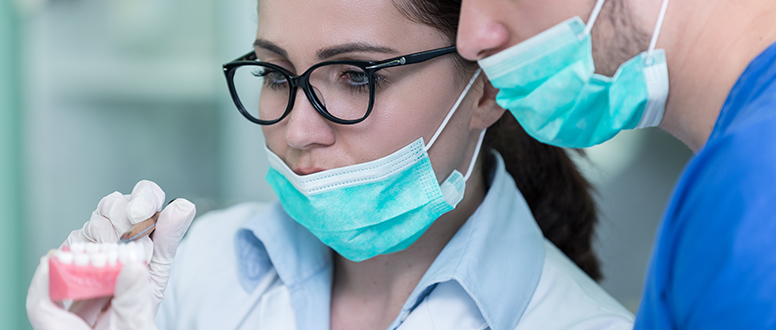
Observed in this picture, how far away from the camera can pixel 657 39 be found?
2.59 ft

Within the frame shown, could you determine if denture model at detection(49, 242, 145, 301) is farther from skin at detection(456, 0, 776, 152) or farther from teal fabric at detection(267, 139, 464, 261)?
skin at detection(456, 0, 776, 152)

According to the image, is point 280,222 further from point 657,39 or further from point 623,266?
point 623,266

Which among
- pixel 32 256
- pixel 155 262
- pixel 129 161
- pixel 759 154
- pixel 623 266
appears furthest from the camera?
pixel 623 266

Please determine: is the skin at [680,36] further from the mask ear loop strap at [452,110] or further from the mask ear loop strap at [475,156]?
the mask ear loop strap at [475,156]

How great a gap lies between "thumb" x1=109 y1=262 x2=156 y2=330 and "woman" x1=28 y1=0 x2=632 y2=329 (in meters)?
0.16

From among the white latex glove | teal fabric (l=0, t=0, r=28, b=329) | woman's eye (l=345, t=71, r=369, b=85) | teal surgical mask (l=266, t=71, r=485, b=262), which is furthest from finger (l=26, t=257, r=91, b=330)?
teal fabric (l=0, t=0, r=28, b=329)

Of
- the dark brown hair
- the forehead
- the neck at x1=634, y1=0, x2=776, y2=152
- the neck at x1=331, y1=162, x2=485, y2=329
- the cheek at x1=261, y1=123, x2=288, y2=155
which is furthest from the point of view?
the dark brown hair

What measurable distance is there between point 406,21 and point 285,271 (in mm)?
573

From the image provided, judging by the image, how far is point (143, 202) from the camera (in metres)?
0.94

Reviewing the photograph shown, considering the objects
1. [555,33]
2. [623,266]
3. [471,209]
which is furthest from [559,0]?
[623,266]

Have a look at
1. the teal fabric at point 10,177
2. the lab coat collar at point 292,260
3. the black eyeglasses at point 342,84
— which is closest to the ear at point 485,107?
the black eyeglasses at point 342,84

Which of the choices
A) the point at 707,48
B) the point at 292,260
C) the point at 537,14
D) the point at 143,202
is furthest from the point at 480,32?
the point at 292,260

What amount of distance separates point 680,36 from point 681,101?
0.08 m

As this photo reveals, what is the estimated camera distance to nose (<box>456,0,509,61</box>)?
889mm
